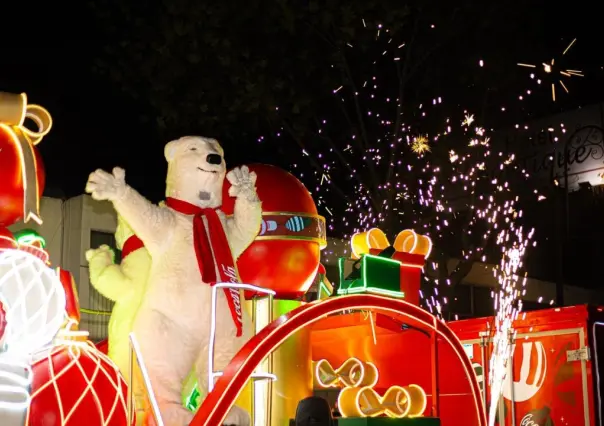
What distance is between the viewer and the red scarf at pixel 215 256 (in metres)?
4.48

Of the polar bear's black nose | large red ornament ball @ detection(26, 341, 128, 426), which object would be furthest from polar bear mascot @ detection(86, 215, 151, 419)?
large red ornament ball @ detection(26, 341, 128, 426)

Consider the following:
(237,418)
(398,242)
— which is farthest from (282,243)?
(237,418)

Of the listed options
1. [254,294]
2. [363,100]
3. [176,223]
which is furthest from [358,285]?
[363,100]

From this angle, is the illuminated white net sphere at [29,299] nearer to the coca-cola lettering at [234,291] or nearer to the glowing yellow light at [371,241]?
the coca-cola lettering at [234,291]

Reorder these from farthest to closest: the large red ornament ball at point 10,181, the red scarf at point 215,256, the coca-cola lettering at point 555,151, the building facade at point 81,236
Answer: the coca-cola lettering at point 555,151 < the building facade at point 81,236 < the red scarf at point 215,256 < the large red ornament ball at point 10,181

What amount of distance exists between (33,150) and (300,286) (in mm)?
1996

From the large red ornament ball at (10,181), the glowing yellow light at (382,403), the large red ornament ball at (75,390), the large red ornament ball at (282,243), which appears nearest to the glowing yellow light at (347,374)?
the glowing yellow light at (382,403)

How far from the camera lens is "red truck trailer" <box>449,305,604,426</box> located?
570cm

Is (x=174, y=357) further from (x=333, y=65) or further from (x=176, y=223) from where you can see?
(x=333, y=65)

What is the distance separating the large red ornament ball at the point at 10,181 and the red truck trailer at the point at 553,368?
3.68 metres

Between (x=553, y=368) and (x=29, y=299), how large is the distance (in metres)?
3.81

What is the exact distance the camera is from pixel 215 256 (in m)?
4.55

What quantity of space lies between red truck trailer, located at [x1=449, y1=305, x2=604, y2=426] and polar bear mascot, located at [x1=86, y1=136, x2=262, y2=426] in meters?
2.40

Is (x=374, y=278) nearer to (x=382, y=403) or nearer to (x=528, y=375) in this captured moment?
(x=382, y=403)
